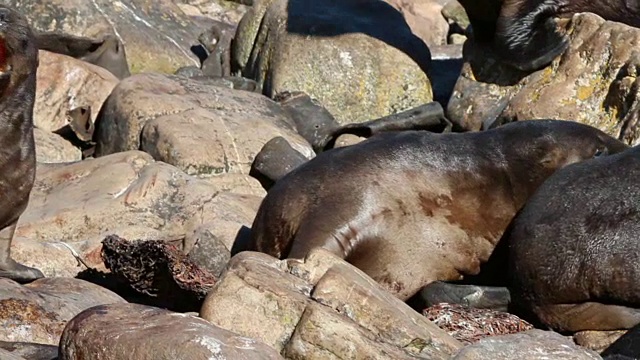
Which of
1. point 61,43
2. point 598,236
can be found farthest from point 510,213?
point 61,43

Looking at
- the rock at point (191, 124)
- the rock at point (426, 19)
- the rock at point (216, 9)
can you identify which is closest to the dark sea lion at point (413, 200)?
the rock at point (191, 124)

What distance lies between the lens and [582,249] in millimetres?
6988

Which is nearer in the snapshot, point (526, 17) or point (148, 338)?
point (148, 338)

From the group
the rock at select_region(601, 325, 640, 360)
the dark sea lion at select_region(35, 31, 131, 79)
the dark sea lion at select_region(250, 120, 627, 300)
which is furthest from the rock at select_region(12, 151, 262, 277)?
the dark sea lion at select_region(35, 31, 131, 79)

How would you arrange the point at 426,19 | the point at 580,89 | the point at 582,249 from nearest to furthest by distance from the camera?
the point at 582,249 < the point at 580,89 < the point at 426,19

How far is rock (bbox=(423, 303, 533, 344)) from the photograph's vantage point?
21.7 ft

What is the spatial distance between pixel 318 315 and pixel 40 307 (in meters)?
1.58

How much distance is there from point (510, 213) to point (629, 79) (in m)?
2.78

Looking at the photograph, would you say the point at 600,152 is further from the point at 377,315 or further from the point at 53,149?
the point at 53,149

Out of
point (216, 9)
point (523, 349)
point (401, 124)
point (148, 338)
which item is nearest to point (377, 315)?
point (523, 349)

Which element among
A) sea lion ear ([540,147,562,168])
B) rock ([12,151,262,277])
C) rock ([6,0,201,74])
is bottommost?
rock ([6,0,201,74])

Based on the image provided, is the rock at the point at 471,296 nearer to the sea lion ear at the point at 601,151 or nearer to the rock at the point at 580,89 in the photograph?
the sea lion ear at the point at 601,151

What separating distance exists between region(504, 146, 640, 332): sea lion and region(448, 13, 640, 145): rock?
2.23 metres

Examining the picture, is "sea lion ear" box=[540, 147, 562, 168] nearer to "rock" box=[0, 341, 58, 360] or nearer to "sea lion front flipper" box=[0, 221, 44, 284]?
"sea lion front flipper" box=[0, 221, 44, 284]
